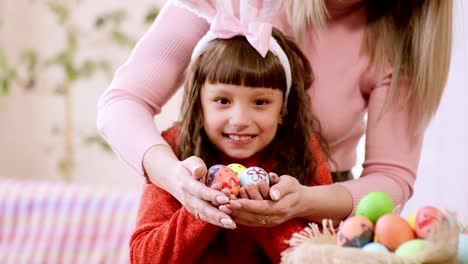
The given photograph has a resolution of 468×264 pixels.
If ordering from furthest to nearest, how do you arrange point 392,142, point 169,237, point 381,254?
1. point 392,142
2. point 169,237
3. point 381,254

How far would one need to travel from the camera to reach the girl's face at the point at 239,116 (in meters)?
1.20

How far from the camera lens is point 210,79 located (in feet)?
4.04

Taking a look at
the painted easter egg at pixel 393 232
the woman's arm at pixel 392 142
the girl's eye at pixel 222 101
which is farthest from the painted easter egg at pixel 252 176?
the woman's arm at pixel 392 142

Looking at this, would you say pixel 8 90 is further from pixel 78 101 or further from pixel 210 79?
pixel 210 79

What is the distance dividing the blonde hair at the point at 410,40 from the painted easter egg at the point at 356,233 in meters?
0.59

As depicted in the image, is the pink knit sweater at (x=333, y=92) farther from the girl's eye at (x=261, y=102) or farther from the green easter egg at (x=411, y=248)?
the green easter egg at (x=411, y=248)

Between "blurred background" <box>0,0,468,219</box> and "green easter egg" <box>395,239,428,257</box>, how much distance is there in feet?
7.31

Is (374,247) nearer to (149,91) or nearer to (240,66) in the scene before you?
(240,66)

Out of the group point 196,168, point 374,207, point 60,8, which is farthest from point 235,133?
point 60,8

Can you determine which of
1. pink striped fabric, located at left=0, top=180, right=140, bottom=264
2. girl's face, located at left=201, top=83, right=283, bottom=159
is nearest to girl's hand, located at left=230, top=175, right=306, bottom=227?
girl's face, located at left=201, top=83, right=283, bottom=159

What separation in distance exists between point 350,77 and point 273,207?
48cm

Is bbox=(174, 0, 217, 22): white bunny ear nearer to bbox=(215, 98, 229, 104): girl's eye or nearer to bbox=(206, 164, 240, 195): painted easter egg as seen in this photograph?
bbox=(215, 98, 229, 104): girl's eye

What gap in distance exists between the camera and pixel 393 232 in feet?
2.89

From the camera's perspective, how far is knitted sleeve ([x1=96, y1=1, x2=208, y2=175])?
1364 millimetres
